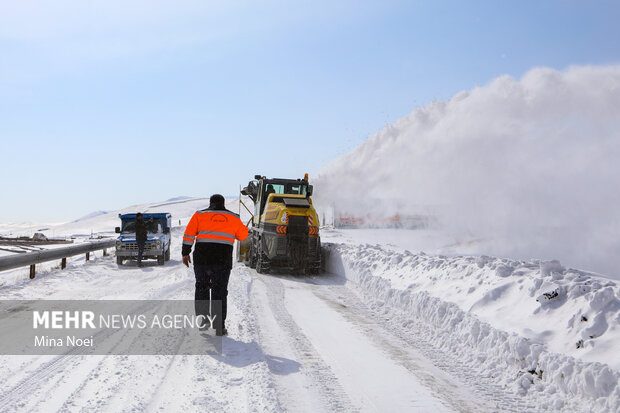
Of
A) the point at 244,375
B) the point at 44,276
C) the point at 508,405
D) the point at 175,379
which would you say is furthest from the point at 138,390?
the point at 44,276

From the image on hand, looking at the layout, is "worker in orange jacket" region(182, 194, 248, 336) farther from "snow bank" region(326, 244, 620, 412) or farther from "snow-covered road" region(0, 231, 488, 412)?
"snow bank" region(326, 244, 620, 412)

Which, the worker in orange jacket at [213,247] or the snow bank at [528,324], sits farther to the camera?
the worker in orange jacket at [213,247]

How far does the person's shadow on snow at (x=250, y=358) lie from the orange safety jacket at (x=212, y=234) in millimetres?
1221

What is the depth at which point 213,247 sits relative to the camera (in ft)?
21.2

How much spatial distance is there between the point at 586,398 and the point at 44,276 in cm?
1351

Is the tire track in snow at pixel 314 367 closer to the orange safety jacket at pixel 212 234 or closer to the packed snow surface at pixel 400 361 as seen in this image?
the packed snow surface at pixel 400 361

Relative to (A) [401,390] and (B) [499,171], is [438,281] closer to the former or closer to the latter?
(A) [401,390]

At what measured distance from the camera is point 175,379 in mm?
4562

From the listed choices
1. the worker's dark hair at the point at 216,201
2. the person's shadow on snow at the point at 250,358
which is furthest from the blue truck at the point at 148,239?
the person's shadow on snow at the point at 250,358

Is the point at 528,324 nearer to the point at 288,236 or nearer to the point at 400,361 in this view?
the point at 400,361

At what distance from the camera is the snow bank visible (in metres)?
4.45

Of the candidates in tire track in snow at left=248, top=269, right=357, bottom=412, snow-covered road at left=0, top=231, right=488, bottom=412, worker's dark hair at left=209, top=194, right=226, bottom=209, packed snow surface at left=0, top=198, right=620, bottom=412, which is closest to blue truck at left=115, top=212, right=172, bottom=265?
packed snow surface at left=0, top=198, right=620, bottom=412

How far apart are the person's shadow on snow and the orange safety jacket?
122 cm

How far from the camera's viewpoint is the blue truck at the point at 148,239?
16938 mm
